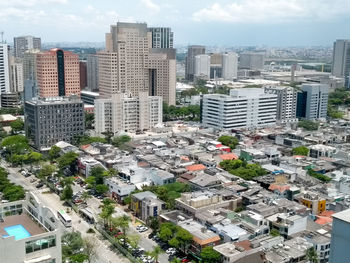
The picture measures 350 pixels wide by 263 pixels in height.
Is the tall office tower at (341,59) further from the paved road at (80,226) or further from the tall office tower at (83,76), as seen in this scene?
the paved road at (80,226)

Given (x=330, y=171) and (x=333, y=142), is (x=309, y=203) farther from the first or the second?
(x=333, y=142)

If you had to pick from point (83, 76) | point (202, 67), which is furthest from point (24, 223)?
point (202, 67)

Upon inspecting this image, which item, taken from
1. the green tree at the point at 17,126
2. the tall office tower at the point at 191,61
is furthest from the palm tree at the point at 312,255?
the tall office tower at the point at 191,61

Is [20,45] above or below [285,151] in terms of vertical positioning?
above

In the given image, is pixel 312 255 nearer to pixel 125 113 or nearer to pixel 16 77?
pixel 125 113

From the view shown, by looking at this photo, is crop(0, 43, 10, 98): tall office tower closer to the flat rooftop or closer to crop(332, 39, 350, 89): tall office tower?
the flat rooftop

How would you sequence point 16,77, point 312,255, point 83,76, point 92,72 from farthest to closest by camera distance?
point 83,76, point 92,72, point 16,77, point 312,255

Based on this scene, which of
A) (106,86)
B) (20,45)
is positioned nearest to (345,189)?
(106,86)
